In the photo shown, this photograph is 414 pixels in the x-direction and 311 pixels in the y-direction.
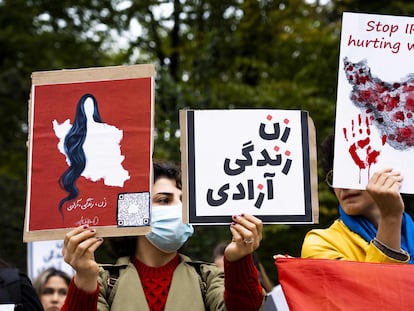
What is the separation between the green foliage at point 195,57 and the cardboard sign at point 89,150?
5.74 m

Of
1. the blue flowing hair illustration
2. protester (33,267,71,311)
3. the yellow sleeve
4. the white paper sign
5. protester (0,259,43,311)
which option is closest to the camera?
the blue flowing hair illustration

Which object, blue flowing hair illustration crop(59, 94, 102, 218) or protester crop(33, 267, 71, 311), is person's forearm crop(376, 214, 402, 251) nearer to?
blue flowing hair illustration crop(59, 94, 102, 218)

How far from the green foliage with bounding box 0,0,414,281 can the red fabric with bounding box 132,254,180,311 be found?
5.51 m

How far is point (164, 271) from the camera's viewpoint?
3.76m

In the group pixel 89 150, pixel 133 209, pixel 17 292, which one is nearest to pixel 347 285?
pixel 133 209

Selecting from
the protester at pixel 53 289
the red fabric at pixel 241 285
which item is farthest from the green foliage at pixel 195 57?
the red fabric at pixel 241 285

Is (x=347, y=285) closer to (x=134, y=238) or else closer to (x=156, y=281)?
(x=156, y=281)

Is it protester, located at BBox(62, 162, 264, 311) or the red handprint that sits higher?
the red handprint

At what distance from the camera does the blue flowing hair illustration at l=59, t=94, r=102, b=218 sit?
11.7ft

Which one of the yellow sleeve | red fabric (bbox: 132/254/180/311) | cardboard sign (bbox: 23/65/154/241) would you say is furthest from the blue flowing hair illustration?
the yellow sleeve

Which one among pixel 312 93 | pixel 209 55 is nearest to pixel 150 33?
pixel 209 55

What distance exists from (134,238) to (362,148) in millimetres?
1087

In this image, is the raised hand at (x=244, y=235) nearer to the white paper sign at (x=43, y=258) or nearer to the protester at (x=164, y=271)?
the protester at (x=164, y=271)

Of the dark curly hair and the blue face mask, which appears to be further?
the dark curly hair
